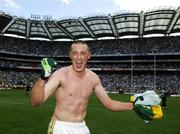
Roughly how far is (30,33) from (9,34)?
587cm

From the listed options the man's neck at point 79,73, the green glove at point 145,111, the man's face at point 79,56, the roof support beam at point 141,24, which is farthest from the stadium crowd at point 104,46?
the man's face at point 79,56

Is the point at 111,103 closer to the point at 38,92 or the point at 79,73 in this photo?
the point at 79,73

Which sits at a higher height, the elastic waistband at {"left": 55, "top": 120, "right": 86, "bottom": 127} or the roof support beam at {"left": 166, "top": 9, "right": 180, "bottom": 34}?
the roof support beam at {"left": 166, "top": 9, "right": 180, "bottom": 34}

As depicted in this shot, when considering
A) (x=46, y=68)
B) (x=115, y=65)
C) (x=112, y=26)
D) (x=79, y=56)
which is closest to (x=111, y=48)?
(x=115, y=65)

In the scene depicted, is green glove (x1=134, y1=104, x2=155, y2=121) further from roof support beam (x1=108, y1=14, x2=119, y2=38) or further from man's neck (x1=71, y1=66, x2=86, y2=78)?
roof support beam (x1=108, y1=14, x2=119, y2=38)

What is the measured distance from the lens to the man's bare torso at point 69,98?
5.48m

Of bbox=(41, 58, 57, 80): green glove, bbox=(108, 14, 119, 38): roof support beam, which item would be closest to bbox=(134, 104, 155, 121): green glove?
bbox=(41, 58, 57, 80): green glove

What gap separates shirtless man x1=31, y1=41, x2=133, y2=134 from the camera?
5.34 metres

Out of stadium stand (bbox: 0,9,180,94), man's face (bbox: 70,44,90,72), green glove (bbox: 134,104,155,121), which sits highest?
stadium stand (bbox: 0,9,180,94)

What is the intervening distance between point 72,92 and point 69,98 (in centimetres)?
10

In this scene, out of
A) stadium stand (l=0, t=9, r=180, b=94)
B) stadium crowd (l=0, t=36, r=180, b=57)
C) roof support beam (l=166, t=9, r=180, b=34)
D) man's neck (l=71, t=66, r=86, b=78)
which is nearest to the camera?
man's neck (l=71, t=66, r=86, b=78)

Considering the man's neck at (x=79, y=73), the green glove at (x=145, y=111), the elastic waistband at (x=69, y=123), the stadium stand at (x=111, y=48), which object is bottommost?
the elastic waistband at (x=69, y=123)

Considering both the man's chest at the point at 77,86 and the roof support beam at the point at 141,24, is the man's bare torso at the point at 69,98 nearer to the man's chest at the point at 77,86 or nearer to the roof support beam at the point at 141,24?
the man's chest at the point at 77,86

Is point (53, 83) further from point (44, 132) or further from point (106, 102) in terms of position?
point (44, 132)
